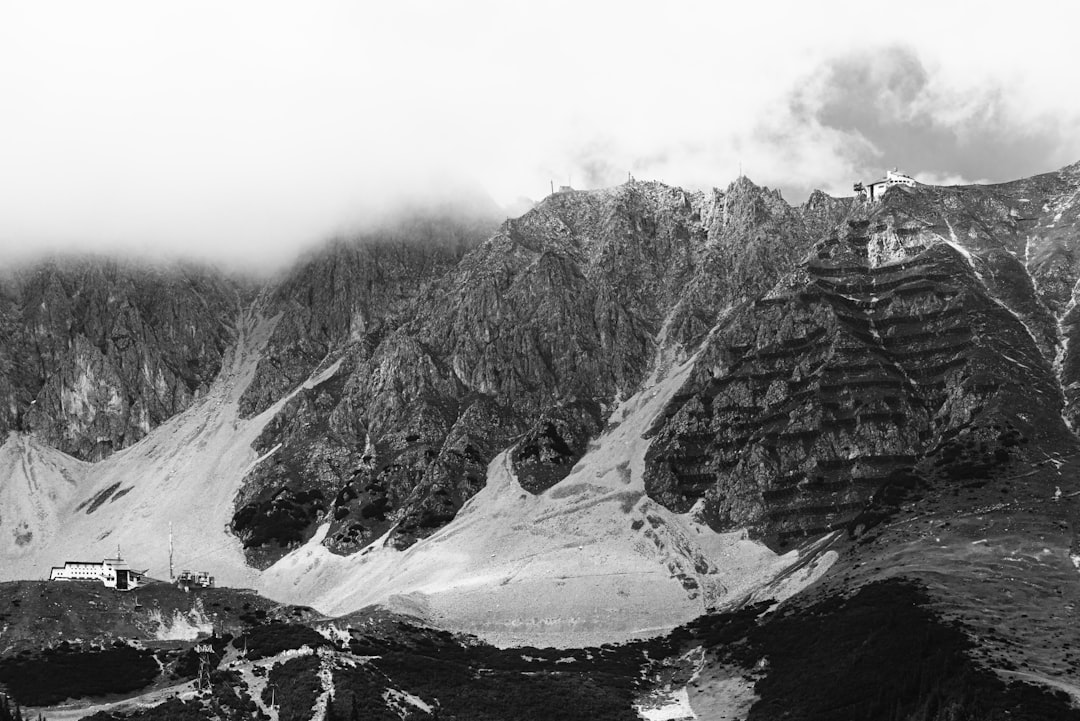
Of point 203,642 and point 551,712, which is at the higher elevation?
point 203,642

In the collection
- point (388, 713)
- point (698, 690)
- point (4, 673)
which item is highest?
point (4, 673)

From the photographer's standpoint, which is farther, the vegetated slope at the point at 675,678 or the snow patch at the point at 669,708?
the snow patch at the point at 669,708

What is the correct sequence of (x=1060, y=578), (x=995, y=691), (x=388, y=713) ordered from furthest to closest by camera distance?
(x=1060, y=578)
(x=388, y=713)
(x=995, y=691)

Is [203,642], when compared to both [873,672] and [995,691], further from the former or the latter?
[995,691]

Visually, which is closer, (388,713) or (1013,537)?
(388,713)

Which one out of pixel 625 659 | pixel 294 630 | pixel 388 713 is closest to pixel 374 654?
pixel 294 630

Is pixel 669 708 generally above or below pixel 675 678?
below

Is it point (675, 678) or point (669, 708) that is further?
point (675, 678)

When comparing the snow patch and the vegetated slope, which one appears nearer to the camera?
the vegetated slope

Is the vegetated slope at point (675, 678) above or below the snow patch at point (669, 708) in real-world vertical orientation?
above

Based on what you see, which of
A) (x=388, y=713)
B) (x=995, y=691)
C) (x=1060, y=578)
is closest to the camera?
(x=995, y=691)

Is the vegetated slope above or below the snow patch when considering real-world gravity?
above
